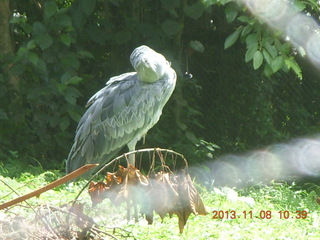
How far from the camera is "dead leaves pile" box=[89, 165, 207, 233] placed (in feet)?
6.89

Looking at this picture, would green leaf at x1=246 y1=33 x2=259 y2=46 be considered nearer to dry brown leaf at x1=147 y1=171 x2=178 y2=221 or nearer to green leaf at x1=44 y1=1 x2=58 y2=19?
green leaf at x1=44 y1=1 x2=58 y2=19

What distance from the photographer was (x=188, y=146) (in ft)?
20.5

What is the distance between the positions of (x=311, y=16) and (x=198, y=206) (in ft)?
16.8

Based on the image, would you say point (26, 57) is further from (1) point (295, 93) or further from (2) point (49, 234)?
(2) point (49, 234)

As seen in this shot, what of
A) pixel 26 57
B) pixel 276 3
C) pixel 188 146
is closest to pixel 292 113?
pixel 188 146

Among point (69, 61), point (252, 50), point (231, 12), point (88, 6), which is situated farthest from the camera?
point (69, 61)

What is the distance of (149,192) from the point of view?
2.09m

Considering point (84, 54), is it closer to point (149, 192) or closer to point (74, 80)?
point (74, 80)

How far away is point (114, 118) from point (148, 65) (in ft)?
2.16

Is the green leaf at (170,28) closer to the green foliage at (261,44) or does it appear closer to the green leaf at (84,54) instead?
the green leaf at (84,54)

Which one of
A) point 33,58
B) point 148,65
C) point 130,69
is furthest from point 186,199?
point 130,69

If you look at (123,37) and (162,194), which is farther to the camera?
(123,37)

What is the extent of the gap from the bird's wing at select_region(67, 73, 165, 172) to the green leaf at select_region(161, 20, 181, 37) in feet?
4.37

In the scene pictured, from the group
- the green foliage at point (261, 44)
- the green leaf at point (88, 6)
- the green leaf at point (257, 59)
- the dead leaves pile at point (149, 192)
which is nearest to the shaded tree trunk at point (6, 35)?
the green leaf at point (88, 6)
